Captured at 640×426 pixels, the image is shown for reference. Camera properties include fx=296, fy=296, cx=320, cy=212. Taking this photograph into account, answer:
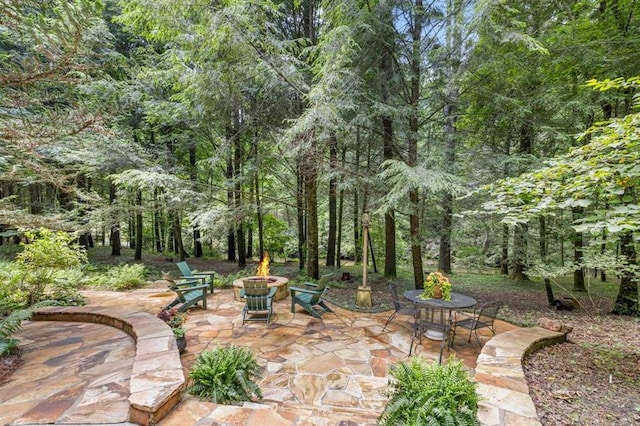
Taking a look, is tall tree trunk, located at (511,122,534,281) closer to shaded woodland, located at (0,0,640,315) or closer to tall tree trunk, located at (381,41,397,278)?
shaded woodland, located at (0,0,640,315)

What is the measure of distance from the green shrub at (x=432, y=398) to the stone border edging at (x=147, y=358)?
5.76 ft

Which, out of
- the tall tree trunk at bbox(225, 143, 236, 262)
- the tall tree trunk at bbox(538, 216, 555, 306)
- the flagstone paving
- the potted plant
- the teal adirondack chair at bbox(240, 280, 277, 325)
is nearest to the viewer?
the flagstone paving

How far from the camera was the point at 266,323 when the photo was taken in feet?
17.0

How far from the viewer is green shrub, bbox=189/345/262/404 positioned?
9.08 ft

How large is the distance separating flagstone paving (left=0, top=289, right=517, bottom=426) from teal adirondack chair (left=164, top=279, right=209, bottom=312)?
0.24 meters

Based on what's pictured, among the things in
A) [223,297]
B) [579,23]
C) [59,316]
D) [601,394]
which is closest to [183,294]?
[223,297]

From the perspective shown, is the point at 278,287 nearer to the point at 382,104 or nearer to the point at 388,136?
the point at 388,136

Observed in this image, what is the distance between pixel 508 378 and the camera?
2.91 m

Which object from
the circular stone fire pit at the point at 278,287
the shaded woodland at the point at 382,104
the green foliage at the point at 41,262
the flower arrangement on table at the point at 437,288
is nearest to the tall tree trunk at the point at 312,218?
the shaded woodland at the point at 382,104

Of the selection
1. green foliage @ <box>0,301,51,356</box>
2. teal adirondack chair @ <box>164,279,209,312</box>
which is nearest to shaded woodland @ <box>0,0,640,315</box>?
green foliage @ <box>0,301,51,356</box>

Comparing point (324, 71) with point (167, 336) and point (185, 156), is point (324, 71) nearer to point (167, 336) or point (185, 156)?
point (167, 336)

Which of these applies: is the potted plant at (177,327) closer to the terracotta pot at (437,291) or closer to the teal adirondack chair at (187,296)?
the teal adirondack chair at (187,296)

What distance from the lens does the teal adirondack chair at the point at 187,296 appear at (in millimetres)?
5453

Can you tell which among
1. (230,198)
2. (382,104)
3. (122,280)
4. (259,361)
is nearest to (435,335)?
(259,361)
